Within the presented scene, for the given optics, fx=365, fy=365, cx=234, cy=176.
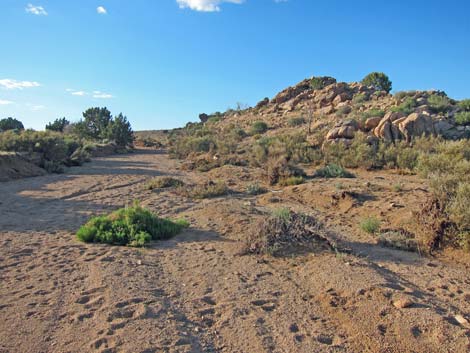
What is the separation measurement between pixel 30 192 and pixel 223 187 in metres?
5.99

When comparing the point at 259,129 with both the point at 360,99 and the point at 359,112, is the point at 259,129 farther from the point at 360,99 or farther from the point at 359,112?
the point at 360,99

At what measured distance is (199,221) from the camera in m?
7.61

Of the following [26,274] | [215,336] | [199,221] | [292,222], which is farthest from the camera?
[199,221]

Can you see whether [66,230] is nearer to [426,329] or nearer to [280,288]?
[280,288]

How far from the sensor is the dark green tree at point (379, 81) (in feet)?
127

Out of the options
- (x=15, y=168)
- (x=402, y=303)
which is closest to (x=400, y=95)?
(x=15, y=168)

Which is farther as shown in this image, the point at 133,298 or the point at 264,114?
the point at 264,114

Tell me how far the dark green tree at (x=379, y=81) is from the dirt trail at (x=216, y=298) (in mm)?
36287

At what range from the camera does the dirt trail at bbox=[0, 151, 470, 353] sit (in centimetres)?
339

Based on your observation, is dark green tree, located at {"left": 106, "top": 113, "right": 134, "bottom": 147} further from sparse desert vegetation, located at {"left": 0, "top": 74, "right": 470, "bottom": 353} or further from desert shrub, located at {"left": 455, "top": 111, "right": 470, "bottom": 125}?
desert shrub, located at {"left": 455, "top": 111, "right": 470, "bottom": 125}

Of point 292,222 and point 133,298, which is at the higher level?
point 292,222

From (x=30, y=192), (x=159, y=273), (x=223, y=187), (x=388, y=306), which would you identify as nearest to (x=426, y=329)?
(x=388, y=306)

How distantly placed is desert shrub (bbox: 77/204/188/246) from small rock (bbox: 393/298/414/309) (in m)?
3.95

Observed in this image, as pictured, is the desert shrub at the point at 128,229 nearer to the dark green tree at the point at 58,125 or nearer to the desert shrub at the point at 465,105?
the desert shrub at the point at 465,105
